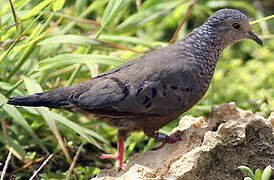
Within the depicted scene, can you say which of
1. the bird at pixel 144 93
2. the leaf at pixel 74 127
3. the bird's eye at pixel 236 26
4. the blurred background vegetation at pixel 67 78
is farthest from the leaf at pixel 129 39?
the bird's eye at pixel 236 26

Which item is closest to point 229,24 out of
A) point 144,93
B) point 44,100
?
point 144,93

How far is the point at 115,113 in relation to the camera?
9.59 feet

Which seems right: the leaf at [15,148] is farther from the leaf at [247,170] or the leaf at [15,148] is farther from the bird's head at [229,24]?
the leaf at [247,170]

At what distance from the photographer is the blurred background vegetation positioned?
3.47 metres

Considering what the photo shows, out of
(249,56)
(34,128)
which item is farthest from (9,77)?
(249,56)

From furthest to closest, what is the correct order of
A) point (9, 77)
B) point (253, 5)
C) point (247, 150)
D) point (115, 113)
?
point (253, 5) < point (9, 77) < point (115, 113) < point (247, 150)

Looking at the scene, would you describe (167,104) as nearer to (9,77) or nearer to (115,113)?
(115,113)

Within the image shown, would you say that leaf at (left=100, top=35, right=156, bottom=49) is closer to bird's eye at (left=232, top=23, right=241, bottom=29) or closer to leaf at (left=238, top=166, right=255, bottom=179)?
bird's eye at (left=232, top=23, right=241, bottom=29)

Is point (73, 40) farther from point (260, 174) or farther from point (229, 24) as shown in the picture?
point (260, 174)

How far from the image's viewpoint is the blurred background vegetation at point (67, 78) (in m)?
3.47

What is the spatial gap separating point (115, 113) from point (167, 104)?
0.33 meters

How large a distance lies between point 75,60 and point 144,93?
85cm

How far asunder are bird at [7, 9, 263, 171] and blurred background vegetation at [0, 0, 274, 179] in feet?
1.24

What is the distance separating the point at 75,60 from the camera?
3545 millimetres
